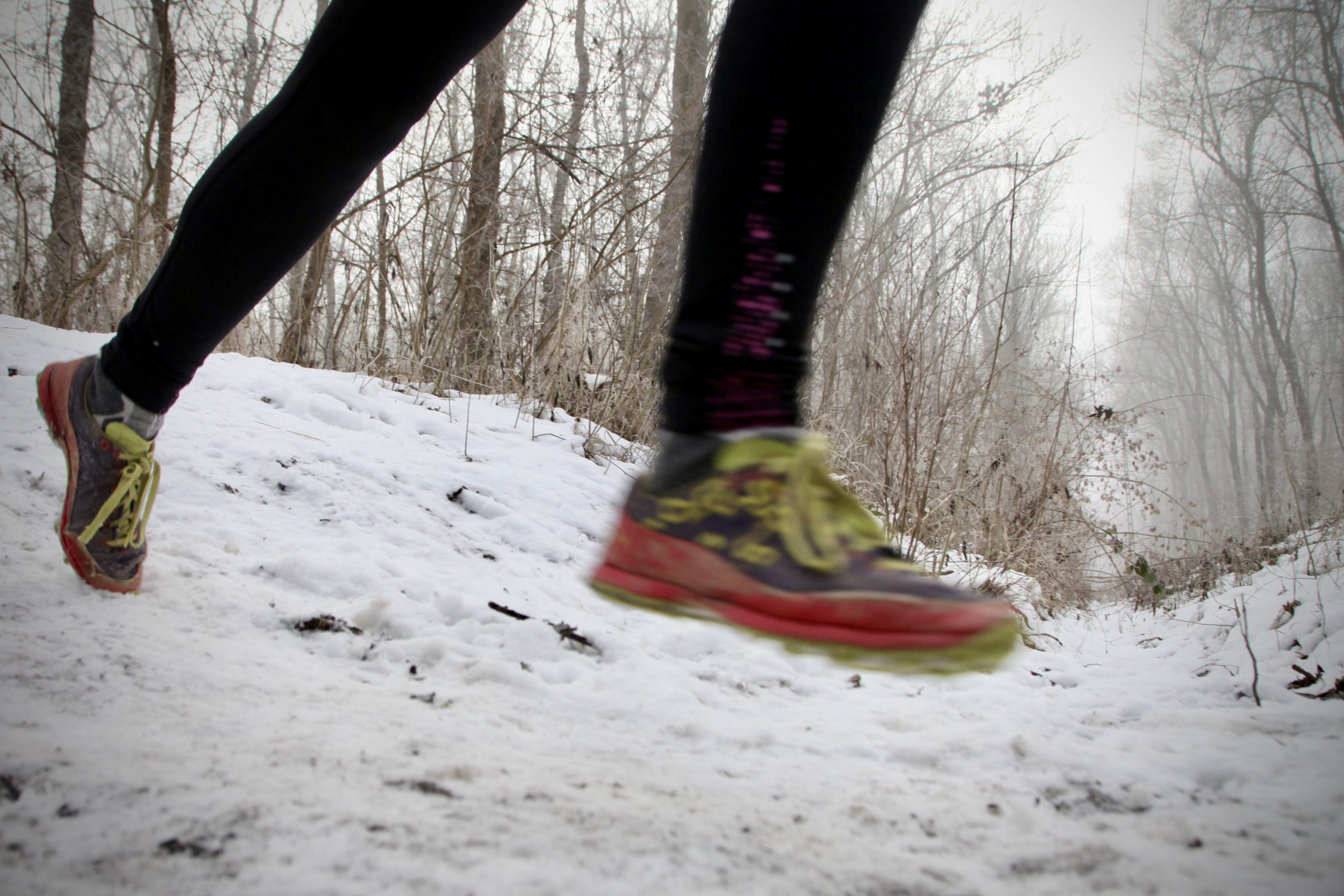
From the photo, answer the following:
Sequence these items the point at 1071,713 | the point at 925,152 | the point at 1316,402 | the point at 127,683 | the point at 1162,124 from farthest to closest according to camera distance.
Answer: the point at 1316,402, the point at 1162,124, the point at 925,152, the point at 1071,713, the point at 127,683

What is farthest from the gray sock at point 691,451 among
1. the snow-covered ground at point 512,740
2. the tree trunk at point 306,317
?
the tree trunk at point 306,317

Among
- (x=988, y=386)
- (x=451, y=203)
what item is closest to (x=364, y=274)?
(x=451, y=203)

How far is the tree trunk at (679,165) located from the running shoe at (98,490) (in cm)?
169

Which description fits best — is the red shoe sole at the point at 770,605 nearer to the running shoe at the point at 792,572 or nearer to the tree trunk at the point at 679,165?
the running shoe at the point at 792,572

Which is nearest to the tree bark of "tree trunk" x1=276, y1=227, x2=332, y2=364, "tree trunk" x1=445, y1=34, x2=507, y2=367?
"tree trunk" x1=445, y1=34, x2=507, y2=367

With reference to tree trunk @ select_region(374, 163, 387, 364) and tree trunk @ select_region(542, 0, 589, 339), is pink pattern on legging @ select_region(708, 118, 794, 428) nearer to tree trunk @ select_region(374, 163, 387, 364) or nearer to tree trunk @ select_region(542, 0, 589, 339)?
tree trunk @ select_region(542, 0, 589, 339)

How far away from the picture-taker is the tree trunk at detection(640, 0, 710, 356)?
118 inches

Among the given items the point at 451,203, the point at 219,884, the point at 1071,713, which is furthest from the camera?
the point at 451,203

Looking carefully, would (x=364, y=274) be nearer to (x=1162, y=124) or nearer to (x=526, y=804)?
(x=526, y=804)

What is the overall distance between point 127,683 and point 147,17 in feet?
14.7

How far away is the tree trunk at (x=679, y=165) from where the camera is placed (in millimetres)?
2988

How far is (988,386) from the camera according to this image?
2.14 m

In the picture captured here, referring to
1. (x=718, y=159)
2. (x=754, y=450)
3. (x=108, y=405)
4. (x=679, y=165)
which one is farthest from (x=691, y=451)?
(x=679, y=165)

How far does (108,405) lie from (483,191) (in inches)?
117
